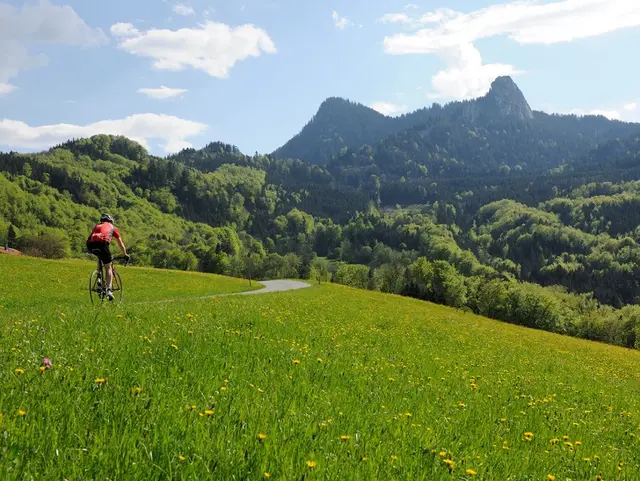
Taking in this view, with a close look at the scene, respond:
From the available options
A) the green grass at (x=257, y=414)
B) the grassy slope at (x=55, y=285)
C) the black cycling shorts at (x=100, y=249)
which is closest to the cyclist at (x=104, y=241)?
the black cycling shorts at (x=100, y=249)

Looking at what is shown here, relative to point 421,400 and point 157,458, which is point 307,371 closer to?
point 421,400

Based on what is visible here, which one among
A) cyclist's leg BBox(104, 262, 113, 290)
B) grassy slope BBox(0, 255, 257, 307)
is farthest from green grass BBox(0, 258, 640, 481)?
grassy slope BBox(0, 255, 257, 307)

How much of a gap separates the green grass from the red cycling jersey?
4.80 m

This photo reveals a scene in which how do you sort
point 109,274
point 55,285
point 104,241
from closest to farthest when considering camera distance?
point 104,241 < point 109,274 < point 55,285

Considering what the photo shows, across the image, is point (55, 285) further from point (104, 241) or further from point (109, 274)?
point (104, 241)

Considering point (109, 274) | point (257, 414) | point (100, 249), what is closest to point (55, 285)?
point (109, 274)

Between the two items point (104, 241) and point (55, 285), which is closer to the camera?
point (104, 241)

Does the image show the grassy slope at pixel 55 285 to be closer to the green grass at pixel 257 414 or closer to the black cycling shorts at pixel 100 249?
the black cycling shorts at pixel 100 249

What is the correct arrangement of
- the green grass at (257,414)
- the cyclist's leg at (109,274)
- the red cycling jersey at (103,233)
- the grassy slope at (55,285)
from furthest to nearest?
the grassy slope at (55,285)
the cyclist's leg at (109,274)
the red cycling jersey at (103,233)
the green grass at (257,414)

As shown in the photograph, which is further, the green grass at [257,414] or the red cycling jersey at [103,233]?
the red cycling jersey at [103,233]

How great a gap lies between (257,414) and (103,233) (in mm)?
14144

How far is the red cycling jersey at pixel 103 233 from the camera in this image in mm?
17359

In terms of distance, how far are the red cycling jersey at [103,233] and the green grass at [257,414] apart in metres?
4.80

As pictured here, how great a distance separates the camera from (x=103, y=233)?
1753cm
